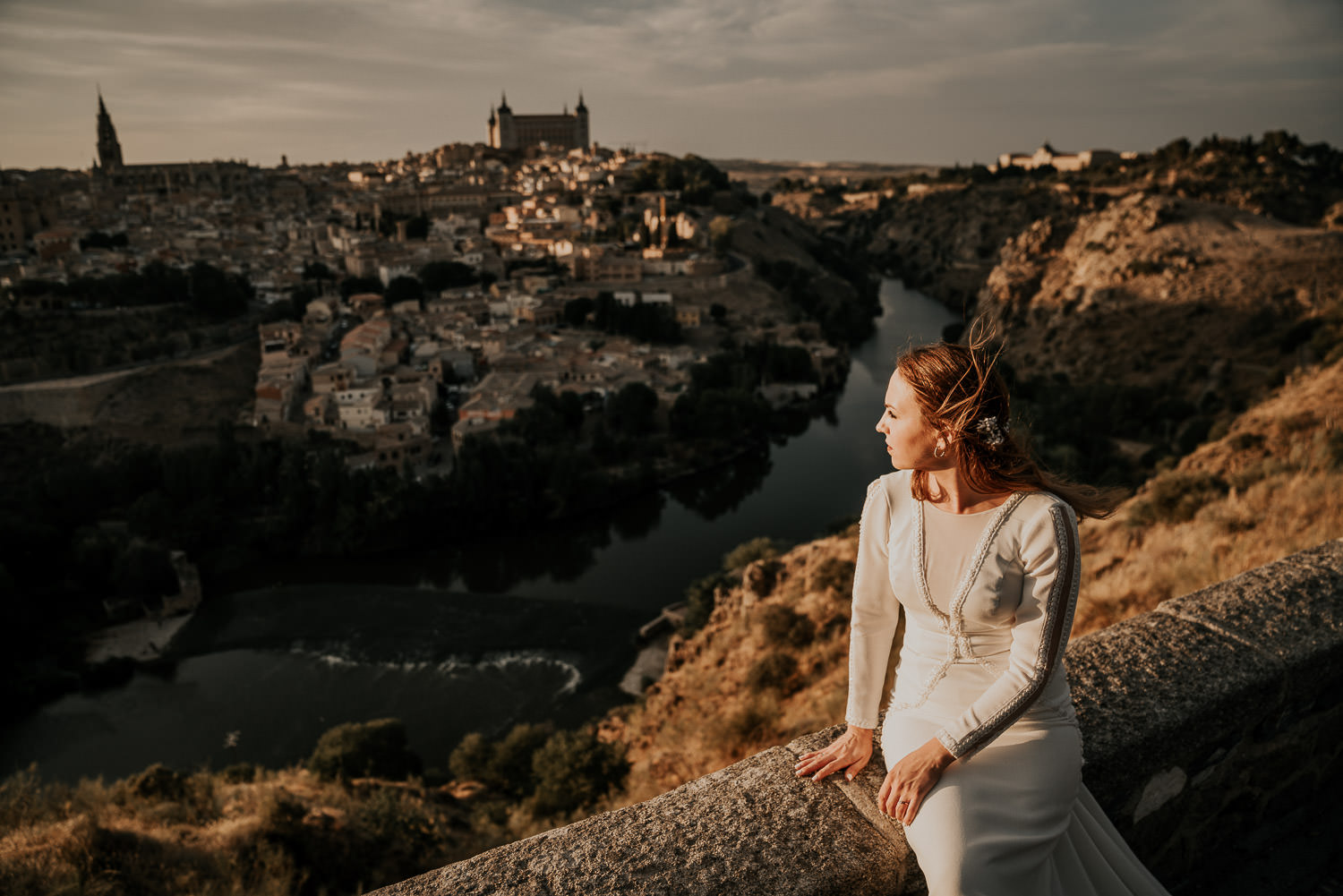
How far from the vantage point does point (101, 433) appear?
20594mm

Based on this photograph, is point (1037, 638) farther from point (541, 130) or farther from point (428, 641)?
point (541, 130)

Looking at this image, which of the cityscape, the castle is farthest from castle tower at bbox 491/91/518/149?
the cityscape

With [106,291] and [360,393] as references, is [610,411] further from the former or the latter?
[106,291]

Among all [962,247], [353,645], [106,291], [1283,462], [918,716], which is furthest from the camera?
[962,247]

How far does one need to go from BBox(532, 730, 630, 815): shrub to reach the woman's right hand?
5.15 metres

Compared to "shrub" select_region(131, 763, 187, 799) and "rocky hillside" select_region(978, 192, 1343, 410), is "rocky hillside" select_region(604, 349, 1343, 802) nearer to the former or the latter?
"shrub" select_region(131, 763, 187, 799)

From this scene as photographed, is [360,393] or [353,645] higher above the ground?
[360,393]

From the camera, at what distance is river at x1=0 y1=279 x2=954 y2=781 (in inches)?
426

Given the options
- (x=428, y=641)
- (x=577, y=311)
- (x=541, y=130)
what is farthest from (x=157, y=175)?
(x=428, y=641)

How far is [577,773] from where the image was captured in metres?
6.52

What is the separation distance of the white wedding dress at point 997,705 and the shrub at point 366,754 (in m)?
8.39

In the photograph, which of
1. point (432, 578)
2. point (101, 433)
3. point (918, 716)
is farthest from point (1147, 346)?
point (101, 433)

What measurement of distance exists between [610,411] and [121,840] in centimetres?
1647

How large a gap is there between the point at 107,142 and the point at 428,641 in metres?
60.1
